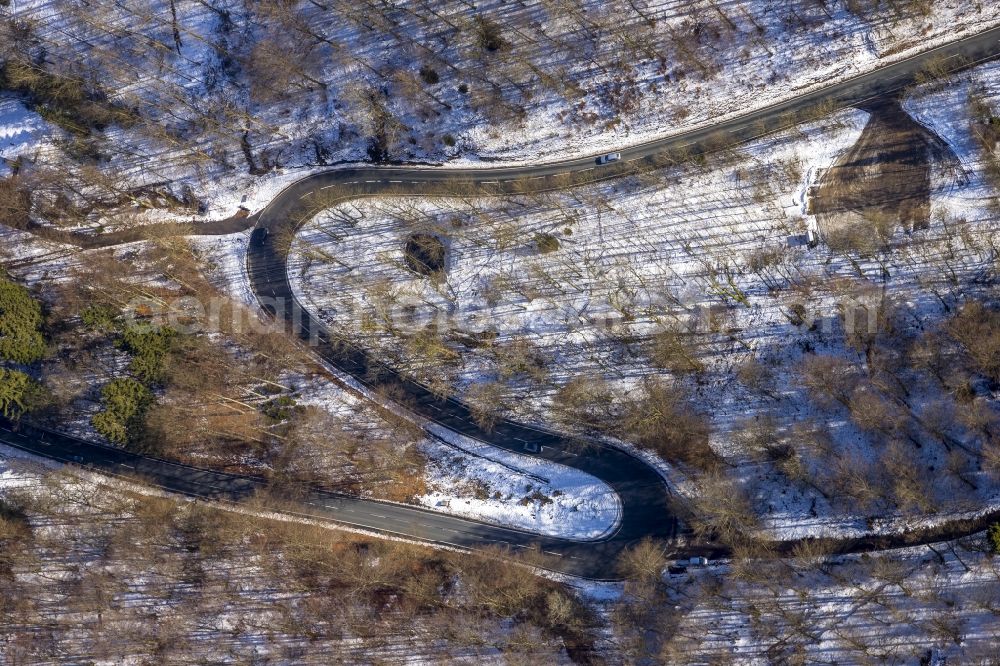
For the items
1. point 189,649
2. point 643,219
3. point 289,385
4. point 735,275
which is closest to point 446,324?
point 289,385

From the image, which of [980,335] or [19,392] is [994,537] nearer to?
[980,335]

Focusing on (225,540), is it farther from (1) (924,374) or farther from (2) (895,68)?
(2) (895,68)

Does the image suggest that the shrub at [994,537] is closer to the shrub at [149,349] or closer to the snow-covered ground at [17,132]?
the shrub at [149,349]

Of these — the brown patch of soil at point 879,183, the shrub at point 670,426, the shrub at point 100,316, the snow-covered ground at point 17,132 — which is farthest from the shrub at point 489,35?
the snow-covered ground at point 17,132

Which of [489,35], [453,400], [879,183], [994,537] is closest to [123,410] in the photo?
[453,400]

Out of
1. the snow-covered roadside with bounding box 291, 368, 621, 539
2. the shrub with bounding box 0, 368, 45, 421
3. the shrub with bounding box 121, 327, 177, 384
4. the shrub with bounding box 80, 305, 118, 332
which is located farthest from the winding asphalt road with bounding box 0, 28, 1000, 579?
the shrub with bounding box 121, 327, 177, 384

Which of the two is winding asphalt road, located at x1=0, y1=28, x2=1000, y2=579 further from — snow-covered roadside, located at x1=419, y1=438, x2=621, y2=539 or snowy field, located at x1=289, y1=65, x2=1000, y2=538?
snowy field, located at x1=289, y1=65, x2=1000, y2=538
